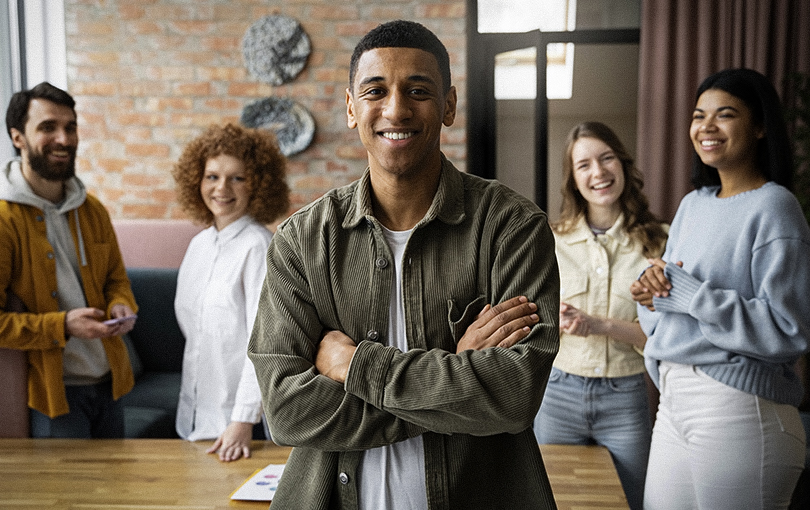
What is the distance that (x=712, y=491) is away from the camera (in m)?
1.77

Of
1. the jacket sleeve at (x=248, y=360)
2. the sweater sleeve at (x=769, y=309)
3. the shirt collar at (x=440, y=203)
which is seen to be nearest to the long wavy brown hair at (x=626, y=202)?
the sweater sleeve at (x=769, y=309)

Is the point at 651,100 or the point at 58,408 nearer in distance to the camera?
the point at 58,408

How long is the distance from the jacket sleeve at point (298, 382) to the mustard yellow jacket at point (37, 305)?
123cm

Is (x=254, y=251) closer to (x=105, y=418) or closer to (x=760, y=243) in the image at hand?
(x=105, y=418)

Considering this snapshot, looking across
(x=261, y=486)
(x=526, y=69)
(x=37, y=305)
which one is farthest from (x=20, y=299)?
Result: (x=526, y=69)

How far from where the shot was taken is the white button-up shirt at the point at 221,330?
2316 millimetres

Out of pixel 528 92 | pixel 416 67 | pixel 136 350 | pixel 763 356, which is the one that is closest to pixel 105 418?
pixel 136 350

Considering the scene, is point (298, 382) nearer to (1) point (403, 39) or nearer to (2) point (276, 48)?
(1) point (403, 39)

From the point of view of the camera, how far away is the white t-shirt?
1279 millimetres

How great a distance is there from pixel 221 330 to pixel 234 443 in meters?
0.41

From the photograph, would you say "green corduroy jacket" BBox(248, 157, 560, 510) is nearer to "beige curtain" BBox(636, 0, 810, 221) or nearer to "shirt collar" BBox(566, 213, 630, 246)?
"shirt collar" BBox(566, 213, 630, 246)

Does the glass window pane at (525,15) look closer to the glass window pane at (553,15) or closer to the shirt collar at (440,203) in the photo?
the glass window pane at (553,15)

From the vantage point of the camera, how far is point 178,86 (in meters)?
4.32

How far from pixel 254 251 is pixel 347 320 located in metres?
1.10
